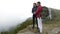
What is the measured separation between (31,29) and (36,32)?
0.95 meters

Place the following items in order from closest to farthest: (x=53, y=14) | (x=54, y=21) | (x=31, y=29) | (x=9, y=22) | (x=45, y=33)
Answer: (x=45, y=33) → (x=31, y=29) → (x=54, y=21) → (x=53, y=14) → (x=9, y=22)

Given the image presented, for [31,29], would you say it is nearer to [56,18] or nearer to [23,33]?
[23,33]

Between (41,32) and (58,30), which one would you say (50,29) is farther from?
(41,32)

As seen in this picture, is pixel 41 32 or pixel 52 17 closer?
pixel 41 32

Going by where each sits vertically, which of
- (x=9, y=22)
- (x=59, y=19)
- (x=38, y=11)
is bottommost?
(x=9, y=22)

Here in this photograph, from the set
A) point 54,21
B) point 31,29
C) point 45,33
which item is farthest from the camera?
point 54,21

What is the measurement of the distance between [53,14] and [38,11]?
7794 mm

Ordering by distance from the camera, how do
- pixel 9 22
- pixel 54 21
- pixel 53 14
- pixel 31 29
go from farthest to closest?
pixel 9 22 < pixel 53 14 < pixel 54 21 < pixel 31 29

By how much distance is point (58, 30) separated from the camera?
1419cm

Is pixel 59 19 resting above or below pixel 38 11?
below

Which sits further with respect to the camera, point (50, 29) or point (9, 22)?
point (9, 22)

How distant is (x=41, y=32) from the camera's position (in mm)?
12609

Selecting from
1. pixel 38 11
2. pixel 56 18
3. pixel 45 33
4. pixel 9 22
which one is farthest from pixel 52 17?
pixel 9 22

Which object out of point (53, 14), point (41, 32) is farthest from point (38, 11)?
point (53, 14)
